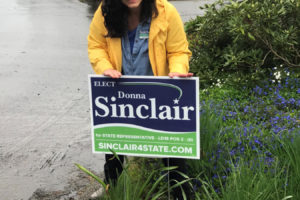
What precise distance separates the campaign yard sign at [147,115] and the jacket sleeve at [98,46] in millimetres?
161

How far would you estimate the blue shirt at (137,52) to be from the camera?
2740 mm

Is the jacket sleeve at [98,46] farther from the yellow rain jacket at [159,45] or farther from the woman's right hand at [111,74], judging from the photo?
the woman's right hand at [111,74]

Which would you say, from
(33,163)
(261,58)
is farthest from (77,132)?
(261,58)

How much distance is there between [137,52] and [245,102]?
6.53 ft

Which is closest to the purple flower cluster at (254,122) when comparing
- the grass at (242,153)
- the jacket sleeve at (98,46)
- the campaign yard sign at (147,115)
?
the grass at (242,153)

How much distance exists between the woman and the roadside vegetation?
67 cm

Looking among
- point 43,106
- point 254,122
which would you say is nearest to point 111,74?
point 254,122

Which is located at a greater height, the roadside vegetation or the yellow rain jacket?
the yellow rain jacket

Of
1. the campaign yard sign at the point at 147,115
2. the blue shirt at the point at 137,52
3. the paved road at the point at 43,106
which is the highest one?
the blue shirt at the point at 137,52

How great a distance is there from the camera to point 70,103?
5.71 meters

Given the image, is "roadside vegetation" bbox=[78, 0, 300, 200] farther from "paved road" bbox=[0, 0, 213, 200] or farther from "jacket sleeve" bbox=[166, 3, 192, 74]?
"paved road" bbox=[0, 0, 213, 200]

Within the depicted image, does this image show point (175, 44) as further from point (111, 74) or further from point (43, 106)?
point (43, 106)

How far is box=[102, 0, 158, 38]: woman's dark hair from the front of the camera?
8.79ft

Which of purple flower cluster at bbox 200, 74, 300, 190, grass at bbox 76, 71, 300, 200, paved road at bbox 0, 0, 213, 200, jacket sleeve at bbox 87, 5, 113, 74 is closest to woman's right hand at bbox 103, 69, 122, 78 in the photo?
jacket sleeve at bbox 87, 5, 113, 74
